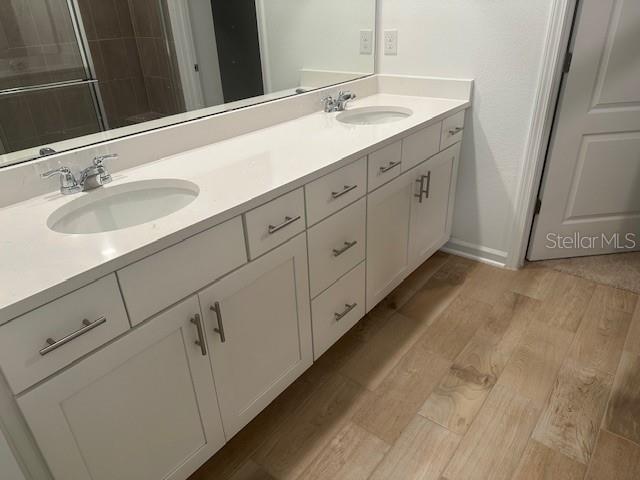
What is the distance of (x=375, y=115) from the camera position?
223 centimetres

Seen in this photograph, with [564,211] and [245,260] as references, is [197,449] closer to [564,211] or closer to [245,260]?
[245,260]

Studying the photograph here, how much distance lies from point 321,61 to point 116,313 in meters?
1.68

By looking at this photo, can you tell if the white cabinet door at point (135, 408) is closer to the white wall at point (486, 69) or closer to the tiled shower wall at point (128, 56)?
the tiled shower wall at point (128, 56)

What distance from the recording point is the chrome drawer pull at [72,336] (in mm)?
844

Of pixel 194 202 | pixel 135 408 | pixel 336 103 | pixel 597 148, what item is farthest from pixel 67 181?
pixel 597 148

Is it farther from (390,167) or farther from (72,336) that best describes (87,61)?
(390,167)

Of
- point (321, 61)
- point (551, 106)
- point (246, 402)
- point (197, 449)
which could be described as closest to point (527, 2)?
point (551, 106)

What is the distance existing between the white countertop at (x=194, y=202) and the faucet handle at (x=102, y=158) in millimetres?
60

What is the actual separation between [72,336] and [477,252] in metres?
2.12

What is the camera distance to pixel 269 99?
190cm

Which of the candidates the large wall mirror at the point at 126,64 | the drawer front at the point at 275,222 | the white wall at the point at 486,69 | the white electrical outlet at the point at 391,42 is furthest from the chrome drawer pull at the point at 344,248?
the white electrical outlet at the point at 391,42

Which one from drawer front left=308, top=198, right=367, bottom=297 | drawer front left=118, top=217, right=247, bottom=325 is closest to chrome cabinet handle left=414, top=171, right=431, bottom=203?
drawer front left=308, top=198, right=367, bottom=297

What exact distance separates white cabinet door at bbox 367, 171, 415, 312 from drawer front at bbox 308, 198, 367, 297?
74 millimetres

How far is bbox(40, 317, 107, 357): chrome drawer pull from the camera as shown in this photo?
84 centimetres
